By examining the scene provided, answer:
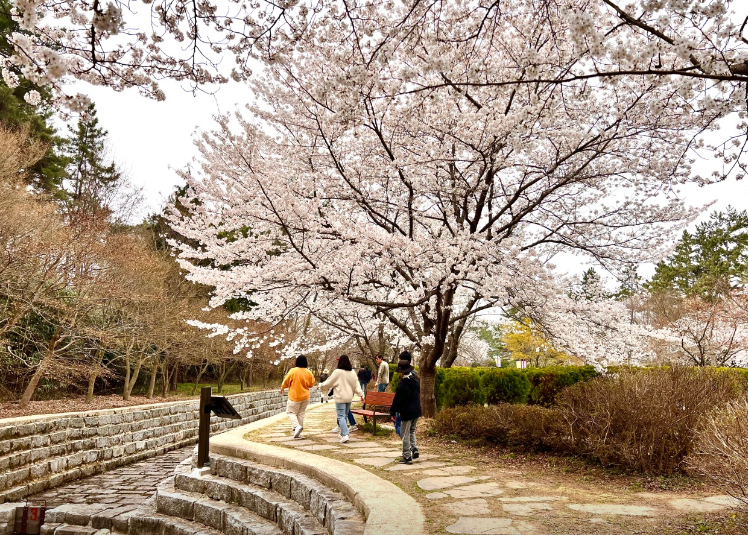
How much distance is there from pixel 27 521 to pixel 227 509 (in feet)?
9.29

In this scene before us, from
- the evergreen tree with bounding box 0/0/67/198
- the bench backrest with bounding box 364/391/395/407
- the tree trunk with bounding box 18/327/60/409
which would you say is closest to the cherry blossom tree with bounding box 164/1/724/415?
the bench backrest with bounding box 364/391/395/407

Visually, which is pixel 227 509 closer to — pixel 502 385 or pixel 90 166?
pixel 502 385

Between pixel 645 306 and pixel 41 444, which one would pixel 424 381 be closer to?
pixel 41 444

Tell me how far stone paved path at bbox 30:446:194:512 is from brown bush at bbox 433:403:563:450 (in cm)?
492

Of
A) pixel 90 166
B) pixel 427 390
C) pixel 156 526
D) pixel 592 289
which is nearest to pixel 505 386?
pixel 427 390

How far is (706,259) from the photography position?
3512cm

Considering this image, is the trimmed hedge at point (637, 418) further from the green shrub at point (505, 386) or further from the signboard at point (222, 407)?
the green shrub at point (505, 386)

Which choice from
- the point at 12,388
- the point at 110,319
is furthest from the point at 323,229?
the point at 12,388

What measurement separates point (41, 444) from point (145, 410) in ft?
12.9

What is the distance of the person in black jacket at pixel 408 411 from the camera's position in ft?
20.3

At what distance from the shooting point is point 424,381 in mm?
9727

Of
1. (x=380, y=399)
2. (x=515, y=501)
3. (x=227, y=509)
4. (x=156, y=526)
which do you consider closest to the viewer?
(x=515, y=501)

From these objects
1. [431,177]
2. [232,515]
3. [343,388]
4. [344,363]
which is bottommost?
[232,515]

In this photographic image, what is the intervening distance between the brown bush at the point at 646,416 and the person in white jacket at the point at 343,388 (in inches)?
129
